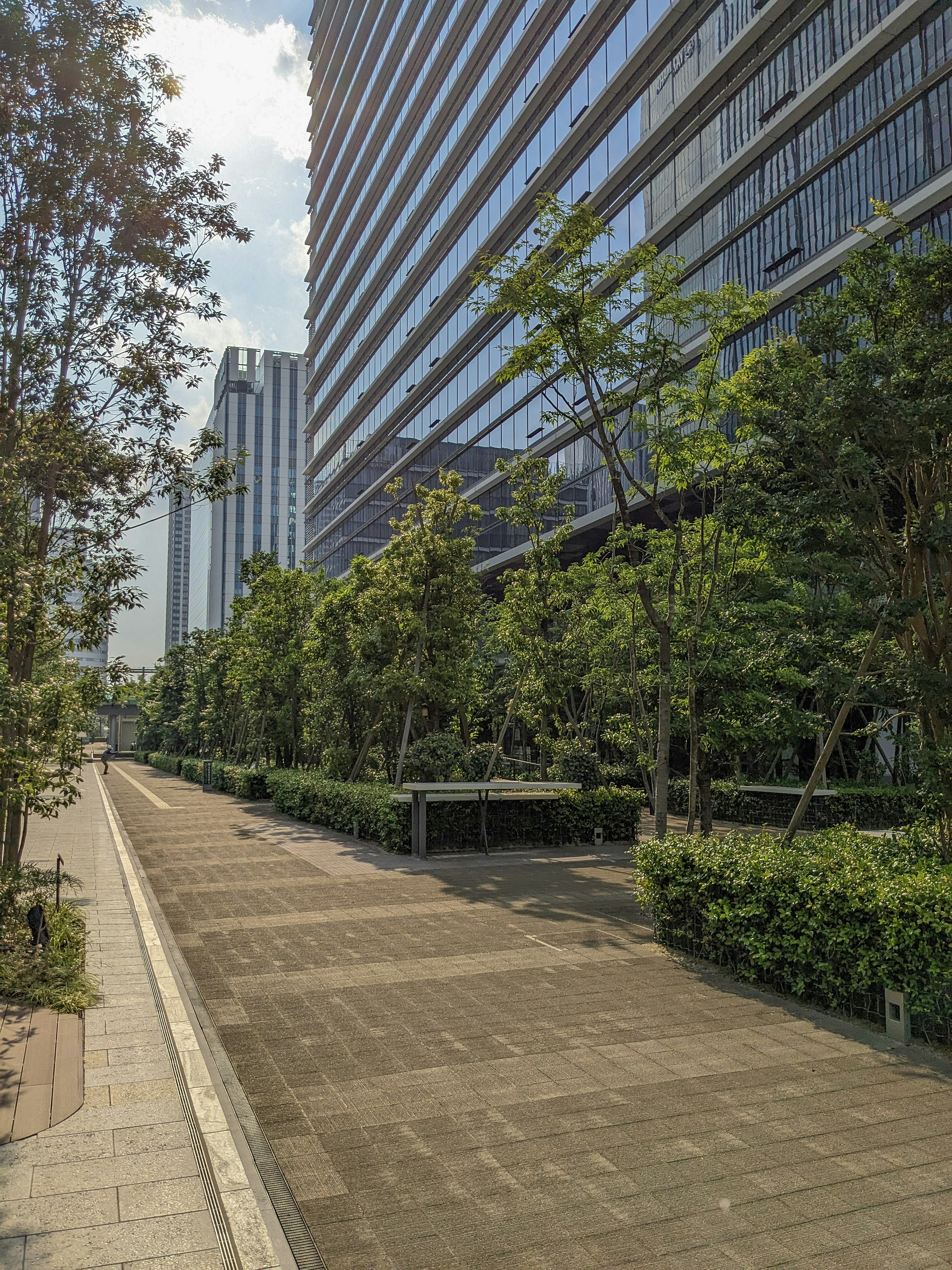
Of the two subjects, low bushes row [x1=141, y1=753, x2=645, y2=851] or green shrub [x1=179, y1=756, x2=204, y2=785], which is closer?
low bushes row [x1=141, y1=753, x2=645, y2=851]

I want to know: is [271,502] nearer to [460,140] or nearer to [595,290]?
[460,140]

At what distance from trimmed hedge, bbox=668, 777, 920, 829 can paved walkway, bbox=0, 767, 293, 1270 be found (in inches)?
506

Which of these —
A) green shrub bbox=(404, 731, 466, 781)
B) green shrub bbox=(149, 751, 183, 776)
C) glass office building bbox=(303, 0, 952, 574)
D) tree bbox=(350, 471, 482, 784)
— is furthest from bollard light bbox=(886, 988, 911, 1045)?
green shrub bbox=(149, 751, 183, 776)

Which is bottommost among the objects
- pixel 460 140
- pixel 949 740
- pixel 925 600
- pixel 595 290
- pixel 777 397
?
pixel 949 740

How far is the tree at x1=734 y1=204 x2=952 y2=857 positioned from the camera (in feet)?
27.2

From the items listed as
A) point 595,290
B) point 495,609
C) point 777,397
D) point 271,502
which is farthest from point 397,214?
point 271,502

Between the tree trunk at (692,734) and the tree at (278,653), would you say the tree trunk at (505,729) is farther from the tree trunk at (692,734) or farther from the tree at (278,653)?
the tree at (278,653)

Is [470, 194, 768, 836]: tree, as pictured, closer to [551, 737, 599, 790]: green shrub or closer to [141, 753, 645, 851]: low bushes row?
[141, 753, 645, 851]: low bushes row

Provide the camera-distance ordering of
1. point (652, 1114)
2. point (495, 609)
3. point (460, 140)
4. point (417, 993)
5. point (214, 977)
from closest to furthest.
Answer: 1. point (652, 1114)
2. point (417, 993)
3. point (214, 977)
4. point (495, 609)
5. point (460, 140)

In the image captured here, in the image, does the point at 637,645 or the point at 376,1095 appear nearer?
the point at 376,1095

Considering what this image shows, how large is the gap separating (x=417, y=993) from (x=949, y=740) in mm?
5005

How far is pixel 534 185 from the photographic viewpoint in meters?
36.9

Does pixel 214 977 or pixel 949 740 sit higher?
pixel 949 740

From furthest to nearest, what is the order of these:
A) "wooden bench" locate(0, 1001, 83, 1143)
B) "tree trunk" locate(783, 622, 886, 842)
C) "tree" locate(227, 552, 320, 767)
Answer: "tree" locate(227, 552, 320, 767)
"tree trunk" locate(783, 622, 886, 842)
"wooden bench" locate(0, 1001, 83, 1143)
